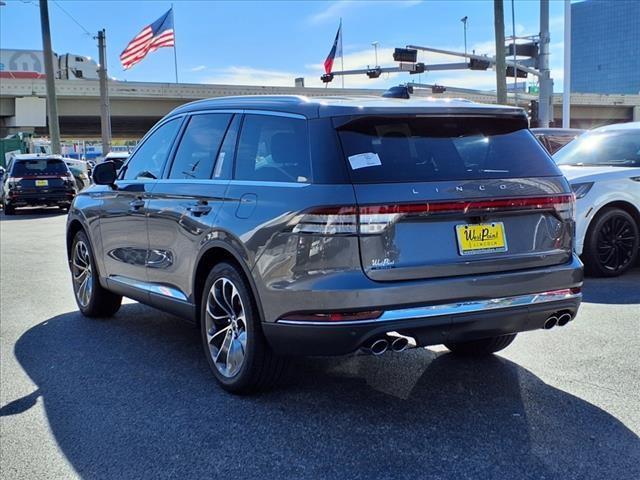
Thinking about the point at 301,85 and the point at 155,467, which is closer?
the point at 155,467

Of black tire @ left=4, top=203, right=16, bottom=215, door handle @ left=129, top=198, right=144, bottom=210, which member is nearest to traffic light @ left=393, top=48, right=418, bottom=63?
black tire @ left=4, top=203, right=16, bottom=215

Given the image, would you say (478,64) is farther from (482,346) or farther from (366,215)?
(366,215)

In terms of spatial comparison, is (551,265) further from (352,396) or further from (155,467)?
(155,467)

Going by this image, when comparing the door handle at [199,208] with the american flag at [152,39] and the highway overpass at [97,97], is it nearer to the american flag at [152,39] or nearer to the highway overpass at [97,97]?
the american flag at [152,39]

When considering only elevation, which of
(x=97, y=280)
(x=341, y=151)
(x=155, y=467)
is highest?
(x=341, y=151)

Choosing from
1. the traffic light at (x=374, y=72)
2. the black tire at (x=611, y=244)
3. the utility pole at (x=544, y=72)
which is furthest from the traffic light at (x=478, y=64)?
the black tire at (x=611, y=244)

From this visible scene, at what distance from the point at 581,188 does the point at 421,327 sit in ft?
16.3

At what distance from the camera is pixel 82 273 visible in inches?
261

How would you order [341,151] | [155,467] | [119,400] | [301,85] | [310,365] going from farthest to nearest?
[301,85] < [310,365] < [119,400] < [341,151] < [155,467]

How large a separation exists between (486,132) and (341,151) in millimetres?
985

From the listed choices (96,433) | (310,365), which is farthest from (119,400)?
(310,365)

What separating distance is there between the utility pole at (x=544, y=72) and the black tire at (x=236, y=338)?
22.8 metres

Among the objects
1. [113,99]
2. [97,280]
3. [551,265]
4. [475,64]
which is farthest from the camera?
[113,99]

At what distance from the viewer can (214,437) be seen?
12.1 ft
